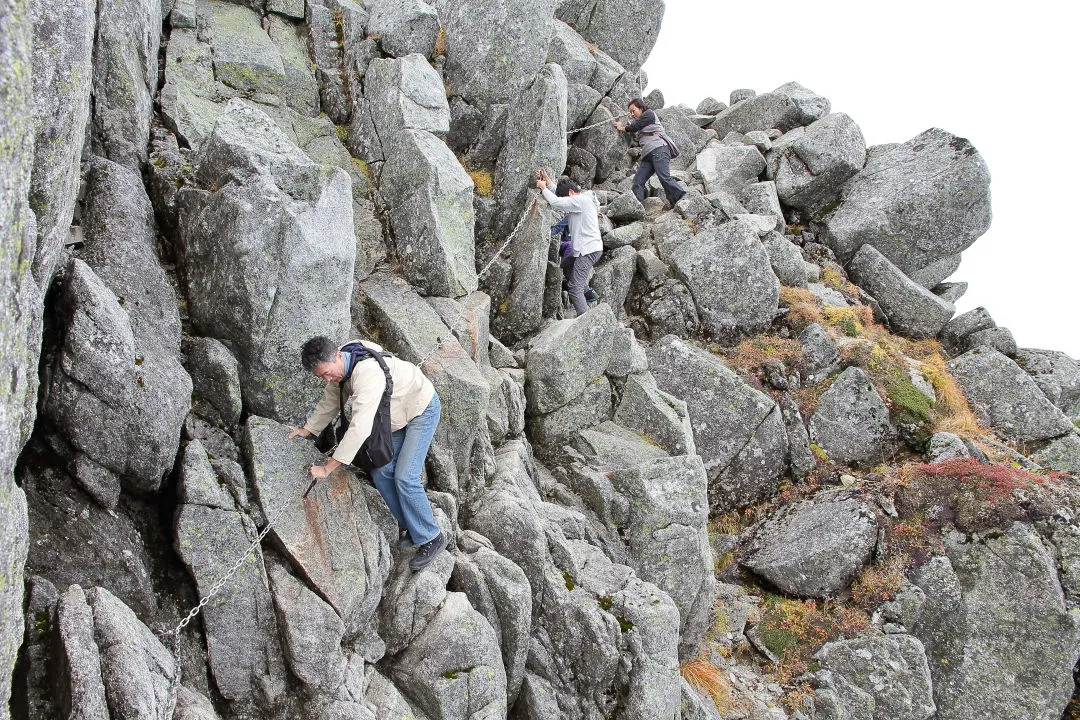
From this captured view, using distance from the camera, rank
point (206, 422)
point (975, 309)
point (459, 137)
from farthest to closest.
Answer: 1. point (975, 309)
2. point (459, 137)
3. point (206, 422)

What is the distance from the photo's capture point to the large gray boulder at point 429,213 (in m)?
18.5

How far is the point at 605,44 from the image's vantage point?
1411 inches

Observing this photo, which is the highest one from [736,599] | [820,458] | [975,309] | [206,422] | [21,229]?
[975,309]

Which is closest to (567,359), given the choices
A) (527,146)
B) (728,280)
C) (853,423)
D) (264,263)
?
(527,146)

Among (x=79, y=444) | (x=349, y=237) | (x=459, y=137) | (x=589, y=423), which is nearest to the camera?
(x=79, y=444)

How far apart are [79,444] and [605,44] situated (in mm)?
33221

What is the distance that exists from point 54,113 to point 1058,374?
1565 inches

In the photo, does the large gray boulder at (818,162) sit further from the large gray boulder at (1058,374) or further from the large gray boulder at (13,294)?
the large gray boulder at (13,294)

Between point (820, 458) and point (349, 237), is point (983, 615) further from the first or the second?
point (349, 237)

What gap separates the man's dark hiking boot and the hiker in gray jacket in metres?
21.3

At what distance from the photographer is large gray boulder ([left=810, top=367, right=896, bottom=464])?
25.6 metres

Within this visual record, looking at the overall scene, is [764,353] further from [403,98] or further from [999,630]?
[403,98]

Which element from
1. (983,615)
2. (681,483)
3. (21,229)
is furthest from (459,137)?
(983,615)

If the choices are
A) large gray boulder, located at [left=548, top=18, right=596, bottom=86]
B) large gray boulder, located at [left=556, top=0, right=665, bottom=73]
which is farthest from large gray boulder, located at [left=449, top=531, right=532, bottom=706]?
large gray boulder, located at [left=556, top=0, right=665, bottom=73]
